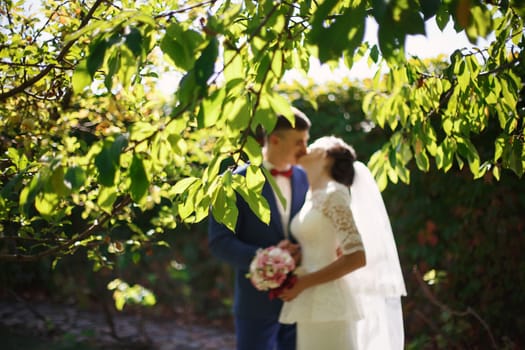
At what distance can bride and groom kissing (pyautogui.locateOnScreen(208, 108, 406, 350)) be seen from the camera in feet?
10.2

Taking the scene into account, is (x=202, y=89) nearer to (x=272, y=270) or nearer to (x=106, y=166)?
(x=106, y=166)

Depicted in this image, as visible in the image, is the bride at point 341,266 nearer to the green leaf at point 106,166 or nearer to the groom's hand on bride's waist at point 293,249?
the groom's hand on bride's waist at point 293,249

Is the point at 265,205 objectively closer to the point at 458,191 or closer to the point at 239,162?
the point at 239,162

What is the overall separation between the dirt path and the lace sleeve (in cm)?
315

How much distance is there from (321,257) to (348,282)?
23cm


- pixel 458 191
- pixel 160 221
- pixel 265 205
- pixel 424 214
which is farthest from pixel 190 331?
pixel 265 205

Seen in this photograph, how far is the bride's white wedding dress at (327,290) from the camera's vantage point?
3078mm

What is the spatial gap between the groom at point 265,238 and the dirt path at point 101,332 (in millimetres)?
2540

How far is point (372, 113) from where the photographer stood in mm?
2652

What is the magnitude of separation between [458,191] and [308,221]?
5.82ft

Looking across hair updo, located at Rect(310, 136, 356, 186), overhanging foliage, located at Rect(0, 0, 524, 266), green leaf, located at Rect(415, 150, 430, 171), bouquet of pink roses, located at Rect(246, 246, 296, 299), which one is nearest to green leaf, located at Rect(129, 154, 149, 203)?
overhanging foliage, located at Rect(0, 0, 524, 266)

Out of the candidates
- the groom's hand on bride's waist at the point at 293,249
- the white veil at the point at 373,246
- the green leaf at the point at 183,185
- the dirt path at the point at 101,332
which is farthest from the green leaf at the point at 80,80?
the dirt path at the point at 101,332

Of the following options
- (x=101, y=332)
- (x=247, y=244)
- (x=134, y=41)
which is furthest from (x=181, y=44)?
(x=101, y=332)

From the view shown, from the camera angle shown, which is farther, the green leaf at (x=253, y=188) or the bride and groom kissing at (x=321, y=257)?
the bride and groom kissing at (x=321, y=257)
